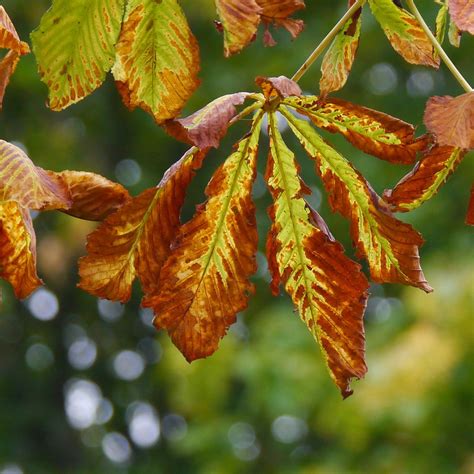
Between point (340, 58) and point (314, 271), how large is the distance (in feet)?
0.46

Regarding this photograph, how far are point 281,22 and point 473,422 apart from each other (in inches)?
129

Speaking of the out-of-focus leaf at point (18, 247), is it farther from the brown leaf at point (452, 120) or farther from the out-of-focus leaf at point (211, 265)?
the brown leaf at point (452, 120)

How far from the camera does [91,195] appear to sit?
0.70 metres

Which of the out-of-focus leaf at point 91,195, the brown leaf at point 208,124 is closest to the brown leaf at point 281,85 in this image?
the brown leaf at point 208,124

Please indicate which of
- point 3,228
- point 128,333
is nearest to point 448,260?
point 128,333

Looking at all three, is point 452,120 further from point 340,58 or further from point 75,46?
point 75,46

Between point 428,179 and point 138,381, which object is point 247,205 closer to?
A: point 428,179

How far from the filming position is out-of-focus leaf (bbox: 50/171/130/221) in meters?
0.70

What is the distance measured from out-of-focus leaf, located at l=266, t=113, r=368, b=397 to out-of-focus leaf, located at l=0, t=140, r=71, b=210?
0.15m

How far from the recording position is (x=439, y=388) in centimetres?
370

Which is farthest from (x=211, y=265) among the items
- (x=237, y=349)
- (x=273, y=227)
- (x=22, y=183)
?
(x=237, y=349)

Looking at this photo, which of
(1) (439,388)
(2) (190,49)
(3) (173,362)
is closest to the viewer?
(2) (190,49)

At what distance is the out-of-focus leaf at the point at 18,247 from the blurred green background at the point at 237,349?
9.84ft

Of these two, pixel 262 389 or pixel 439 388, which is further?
pixel 262 389
